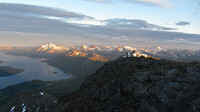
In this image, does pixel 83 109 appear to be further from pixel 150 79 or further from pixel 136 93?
pixel 150 79

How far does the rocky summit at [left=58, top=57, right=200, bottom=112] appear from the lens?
25.3 metres

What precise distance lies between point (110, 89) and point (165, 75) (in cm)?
1464

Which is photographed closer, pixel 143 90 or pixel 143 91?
pixel 143 91

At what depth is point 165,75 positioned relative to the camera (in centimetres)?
3262

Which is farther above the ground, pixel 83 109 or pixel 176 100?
pixel 176 100

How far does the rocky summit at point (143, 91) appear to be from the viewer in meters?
25.3

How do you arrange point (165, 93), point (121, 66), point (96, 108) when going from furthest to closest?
point (121, 66), point (96, 108), point (165, 93)

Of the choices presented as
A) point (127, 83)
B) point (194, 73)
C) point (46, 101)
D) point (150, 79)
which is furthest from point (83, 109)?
point (46, 101)

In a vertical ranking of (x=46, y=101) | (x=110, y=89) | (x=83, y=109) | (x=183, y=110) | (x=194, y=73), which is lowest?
(x=46, y=101)

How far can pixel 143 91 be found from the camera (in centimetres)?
3091

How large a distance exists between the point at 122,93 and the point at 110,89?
4828 mm

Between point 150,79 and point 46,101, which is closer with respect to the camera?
point 150,79

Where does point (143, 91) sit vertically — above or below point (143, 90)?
below

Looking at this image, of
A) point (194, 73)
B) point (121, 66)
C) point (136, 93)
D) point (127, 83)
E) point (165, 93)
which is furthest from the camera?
point (121, 66)
